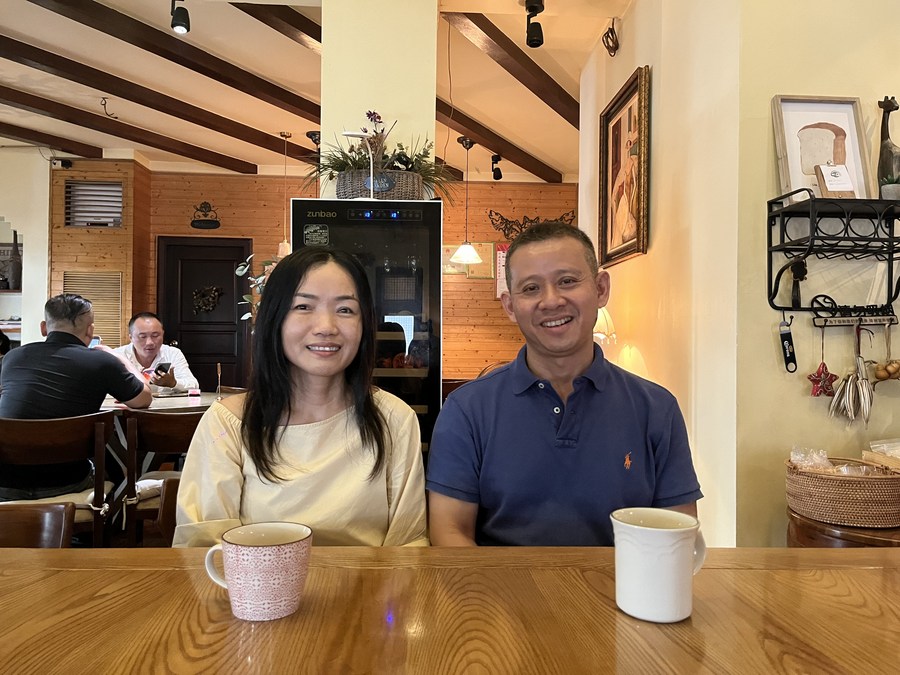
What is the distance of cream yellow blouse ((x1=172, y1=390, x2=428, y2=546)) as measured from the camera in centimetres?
128

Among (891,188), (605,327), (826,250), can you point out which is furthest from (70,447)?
(891,188)

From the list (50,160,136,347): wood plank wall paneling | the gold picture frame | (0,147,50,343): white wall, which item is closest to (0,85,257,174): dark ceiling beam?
(50,160,136,347): wood plank wall paneling

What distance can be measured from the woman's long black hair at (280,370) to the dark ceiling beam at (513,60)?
2.79 metres

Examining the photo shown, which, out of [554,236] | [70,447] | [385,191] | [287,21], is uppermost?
[287,21]

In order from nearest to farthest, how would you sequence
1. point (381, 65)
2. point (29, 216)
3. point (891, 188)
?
point (891, 188), point (381, 65), point (29, 216)

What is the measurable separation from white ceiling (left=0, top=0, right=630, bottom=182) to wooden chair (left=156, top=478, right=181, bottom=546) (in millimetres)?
2655

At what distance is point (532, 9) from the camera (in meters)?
3.20

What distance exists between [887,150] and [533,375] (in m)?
1.46

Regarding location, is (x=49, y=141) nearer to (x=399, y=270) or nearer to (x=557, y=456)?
(x=399, y=270)

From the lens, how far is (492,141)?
6.11 m

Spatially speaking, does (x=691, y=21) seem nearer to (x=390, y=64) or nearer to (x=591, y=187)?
(x=390, y=64)

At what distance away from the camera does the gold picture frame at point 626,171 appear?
3.04m

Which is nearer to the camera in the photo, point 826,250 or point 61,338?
point 826,250

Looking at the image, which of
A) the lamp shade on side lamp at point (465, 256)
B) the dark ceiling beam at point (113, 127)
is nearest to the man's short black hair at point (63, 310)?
the lamp shade on side lamp at point (465, 256)
